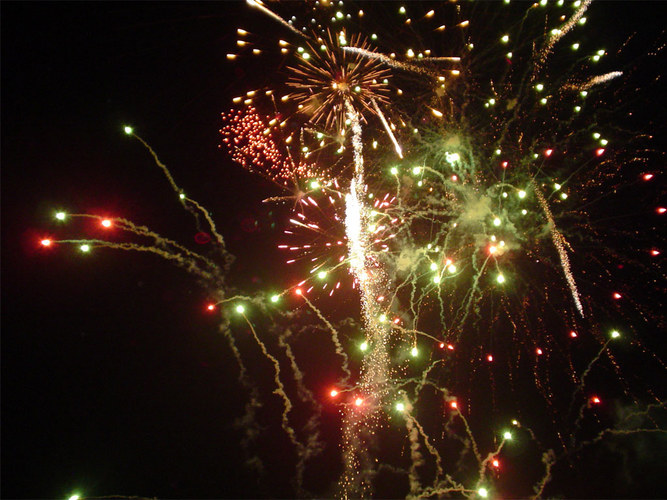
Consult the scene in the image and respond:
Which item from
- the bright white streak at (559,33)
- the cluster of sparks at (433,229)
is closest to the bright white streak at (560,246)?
the cluster of sparks at (433,229)

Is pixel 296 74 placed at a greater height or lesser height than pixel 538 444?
greater

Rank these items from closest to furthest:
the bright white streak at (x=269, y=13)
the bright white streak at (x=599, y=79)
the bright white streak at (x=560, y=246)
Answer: the bright white streak at (x=269, y=13), the bright white streak at (x=599, y=79), the bright white streak at (x=560, y=246)

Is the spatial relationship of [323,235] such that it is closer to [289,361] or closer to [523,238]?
[289,361]

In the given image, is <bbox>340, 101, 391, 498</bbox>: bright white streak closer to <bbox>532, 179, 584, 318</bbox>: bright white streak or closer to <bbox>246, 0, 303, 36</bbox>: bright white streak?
<bbox>246, 0, 303, 36</bbox>: bright white streak

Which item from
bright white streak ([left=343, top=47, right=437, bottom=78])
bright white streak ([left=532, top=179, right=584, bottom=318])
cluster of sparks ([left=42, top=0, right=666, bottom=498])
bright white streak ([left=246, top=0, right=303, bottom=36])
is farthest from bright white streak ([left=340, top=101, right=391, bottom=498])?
bright white streak ([left=532, top=179, right=584, bottom=318])

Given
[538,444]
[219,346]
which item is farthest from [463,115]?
[538,444]

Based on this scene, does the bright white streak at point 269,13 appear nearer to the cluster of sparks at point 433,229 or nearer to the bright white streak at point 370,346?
the cluster of sparks at point 433,229

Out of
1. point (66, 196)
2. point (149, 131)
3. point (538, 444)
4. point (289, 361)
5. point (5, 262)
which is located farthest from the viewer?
point (538, 444)

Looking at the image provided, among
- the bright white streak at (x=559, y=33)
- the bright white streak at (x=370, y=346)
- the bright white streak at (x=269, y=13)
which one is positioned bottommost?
the bright white streak at (x=370, y=346)

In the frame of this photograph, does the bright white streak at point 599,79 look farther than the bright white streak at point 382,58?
Yes
